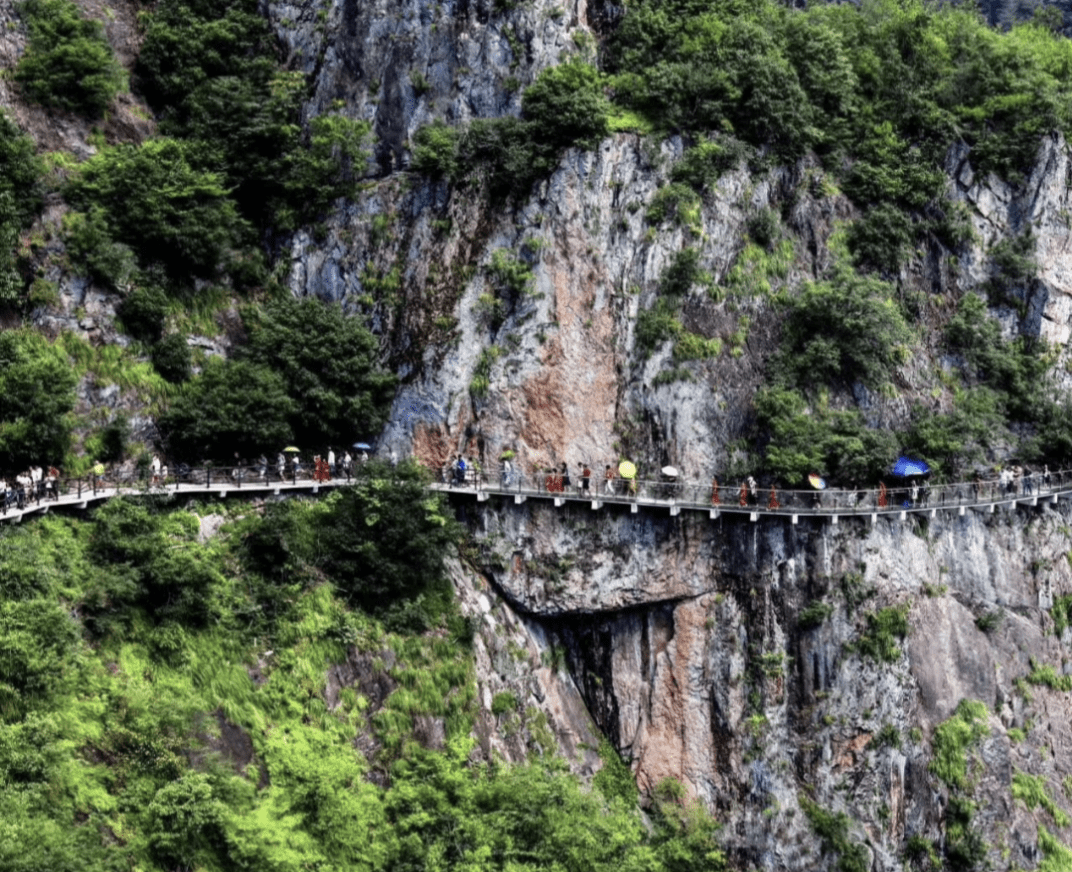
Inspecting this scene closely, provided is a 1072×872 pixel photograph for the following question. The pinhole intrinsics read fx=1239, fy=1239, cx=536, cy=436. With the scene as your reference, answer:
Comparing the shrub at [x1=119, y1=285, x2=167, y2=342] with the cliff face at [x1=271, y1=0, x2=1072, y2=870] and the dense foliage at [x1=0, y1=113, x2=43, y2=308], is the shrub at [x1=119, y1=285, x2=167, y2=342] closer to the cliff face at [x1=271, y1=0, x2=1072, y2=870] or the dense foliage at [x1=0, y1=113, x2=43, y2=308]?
the dense foliage at [x1=0, y1=113, x2=43, y2=308]

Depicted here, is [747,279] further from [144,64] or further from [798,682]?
[144,64]

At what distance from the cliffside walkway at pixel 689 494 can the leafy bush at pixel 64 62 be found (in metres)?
16.1

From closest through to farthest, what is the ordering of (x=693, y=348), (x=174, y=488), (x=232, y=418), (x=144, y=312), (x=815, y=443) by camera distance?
(x=174, y=488) → (x=232, y=418) → (x=815, y=443) → (x=144, y=312) → (x=693, y=348)

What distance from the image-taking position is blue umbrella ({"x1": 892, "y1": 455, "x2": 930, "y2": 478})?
39.8 meters

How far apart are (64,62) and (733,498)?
27937mm

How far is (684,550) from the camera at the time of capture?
39438 millimetres

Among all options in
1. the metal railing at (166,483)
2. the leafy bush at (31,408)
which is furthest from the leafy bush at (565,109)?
the leafy bush at (31,408)

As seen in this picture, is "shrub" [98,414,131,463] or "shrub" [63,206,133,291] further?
"shrub" [63,206,133,291]

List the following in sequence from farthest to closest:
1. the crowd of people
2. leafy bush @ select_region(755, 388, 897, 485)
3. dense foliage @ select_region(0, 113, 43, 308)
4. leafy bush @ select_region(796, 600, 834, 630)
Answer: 1. leafy bush @ select_region(755, 388, 897, 485)
2. dense foliage @ select_region(0, 113, 43, 308)
3. leafy bush @ select_region(796, 600, 834, 630)
4. the crowd of people

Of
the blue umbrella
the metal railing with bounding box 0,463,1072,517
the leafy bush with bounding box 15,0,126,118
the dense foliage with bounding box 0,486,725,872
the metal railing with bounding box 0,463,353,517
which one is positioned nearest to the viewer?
the dense foliage with bounding box 0,486,725,872

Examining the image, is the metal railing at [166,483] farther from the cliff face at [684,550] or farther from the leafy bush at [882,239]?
the leafy bush at [882,239]

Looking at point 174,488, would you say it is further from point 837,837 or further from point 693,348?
point 837,837

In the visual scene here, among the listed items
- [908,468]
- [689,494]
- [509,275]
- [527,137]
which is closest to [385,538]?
[689,494]

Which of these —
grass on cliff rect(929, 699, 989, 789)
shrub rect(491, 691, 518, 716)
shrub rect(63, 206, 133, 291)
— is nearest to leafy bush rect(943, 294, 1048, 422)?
grass on cliff rect(929, 699, 989, 789)
